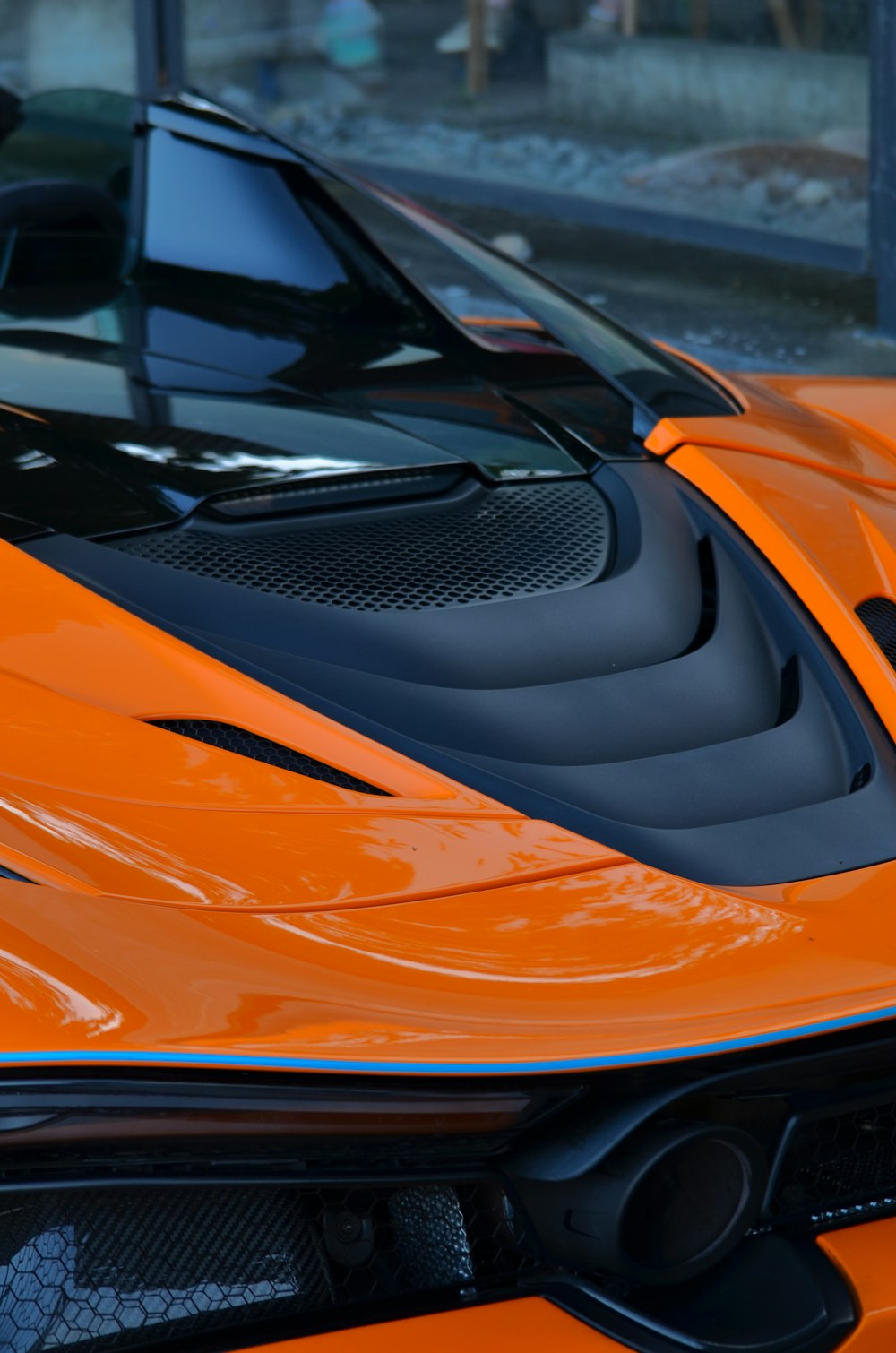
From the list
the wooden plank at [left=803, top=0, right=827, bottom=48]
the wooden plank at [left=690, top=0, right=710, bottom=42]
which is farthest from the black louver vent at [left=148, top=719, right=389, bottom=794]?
the wooden plank at [left=690, top=0, right=710, bottom=42]

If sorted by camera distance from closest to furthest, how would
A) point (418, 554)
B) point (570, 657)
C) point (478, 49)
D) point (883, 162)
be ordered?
1. point (570, 657)
2. point (418, 554)
3. point (883, 162)
4. point (478, 49)

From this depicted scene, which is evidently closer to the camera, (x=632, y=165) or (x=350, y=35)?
(x=632, y=165)

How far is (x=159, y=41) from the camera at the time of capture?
7504mm

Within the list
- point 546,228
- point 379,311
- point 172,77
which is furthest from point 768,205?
point 379,311

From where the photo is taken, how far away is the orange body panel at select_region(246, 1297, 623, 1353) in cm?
113

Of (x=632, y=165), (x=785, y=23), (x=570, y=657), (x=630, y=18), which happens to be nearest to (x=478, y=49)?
(x=630, y=18)

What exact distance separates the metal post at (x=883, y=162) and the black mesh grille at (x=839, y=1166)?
4605 mm

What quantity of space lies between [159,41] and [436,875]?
7205 millimetres

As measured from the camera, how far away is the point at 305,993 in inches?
46.1

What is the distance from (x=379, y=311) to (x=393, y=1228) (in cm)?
160

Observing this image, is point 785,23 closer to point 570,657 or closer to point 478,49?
point 478,49

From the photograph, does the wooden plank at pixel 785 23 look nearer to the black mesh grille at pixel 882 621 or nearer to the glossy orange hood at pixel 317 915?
the black mesh grille at pixel 882 621

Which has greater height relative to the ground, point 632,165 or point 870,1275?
point 632,165

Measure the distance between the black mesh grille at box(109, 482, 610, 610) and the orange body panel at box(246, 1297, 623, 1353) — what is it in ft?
2.51
